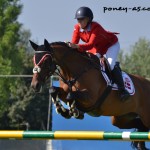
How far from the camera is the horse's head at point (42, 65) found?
754 centimetres

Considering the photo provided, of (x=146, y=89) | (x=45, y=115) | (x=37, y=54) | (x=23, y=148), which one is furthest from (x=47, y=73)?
(x=45, y=115)

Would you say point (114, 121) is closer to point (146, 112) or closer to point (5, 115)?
point (146, 112)

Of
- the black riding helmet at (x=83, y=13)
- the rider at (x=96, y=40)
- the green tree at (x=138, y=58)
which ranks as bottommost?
the rider at (x=96, y=40)

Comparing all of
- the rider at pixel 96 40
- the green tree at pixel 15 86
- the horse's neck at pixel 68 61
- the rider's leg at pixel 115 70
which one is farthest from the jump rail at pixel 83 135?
the green tree at pixel 15 86

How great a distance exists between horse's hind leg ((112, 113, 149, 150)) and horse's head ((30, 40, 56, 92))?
1873 millimetres

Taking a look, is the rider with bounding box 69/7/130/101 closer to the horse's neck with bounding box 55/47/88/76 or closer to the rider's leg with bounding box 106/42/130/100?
the rider's leg with bounding box 106/42/130/100

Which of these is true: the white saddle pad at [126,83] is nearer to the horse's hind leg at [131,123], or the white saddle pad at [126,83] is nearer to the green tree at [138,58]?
the horse's hind leg at [131,123]

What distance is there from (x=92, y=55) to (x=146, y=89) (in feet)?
4.99

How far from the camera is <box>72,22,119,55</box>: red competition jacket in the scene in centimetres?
796

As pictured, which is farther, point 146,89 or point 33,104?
point 33,104

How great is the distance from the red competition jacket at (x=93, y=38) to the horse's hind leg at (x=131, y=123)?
4.13 feet

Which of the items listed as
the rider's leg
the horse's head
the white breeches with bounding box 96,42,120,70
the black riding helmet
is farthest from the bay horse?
the black riding helmet

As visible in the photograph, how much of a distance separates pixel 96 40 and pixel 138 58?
48.6 meters

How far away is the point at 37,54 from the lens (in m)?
7.71
